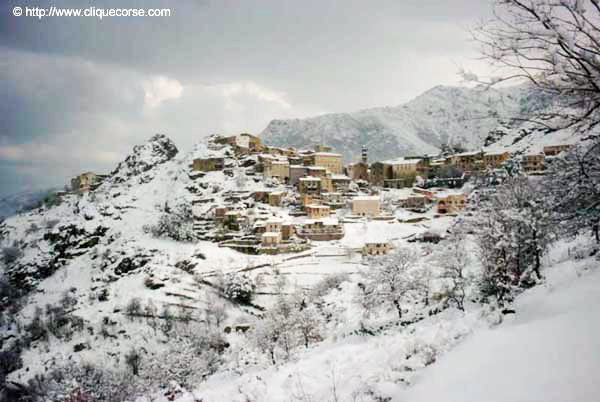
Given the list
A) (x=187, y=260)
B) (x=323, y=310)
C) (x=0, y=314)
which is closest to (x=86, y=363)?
(x=187, y=260)

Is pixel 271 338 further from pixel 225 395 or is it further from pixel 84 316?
pixel 84 316

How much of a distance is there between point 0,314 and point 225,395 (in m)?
54.3

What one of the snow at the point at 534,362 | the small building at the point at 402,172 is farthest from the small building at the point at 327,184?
the snow at the point at 534,362

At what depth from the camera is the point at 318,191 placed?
5831 centimetres

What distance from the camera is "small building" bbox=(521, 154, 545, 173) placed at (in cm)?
5003

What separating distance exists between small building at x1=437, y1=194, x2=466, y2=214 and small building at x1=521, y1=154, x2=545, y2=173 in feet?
32.5

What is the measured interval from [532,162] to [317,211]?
32510 mm

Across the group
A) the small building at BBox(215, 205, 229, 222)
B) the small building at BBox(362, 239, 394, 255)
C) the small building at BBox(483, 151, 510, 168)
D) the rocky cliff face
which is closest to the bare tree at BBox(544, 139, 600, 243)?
the small building at BBox(362, 239, 394, 255)

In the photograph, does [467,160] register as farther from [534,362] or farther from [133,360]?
[534,362]

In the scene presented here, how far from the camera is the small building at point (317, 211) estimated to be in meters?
51.2

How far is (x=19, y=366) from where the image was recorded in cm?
3472

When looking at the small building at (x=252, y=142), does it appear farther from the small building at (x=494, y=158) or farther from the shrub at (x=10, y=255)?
the shrub at (x=10, y=255)

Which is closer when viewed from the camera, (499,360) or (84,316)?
(499,360)

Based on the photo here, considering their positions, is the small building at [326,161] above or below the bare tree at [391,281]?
above
